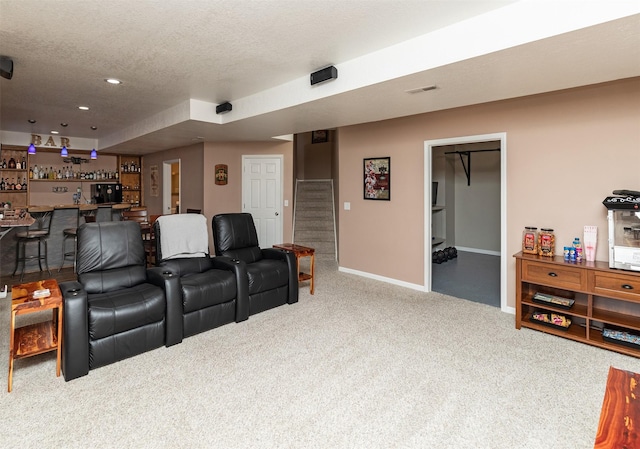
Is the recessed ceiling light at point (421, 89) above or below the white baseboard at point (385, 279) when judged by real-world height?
above

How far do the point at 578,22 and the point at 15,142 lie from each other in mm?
9297

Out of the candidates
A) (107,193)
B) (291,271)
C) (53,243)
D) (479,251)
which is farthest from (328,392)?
(107,193)

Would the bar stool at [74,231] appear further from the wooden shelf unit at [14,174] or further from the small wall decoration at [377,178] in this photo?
the small wall decoration at [377,178]

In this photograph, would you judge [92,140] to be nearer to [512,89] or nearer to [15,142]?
[15,142]

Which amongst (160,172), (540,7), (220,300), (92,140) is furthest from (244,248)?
A: (92,140)

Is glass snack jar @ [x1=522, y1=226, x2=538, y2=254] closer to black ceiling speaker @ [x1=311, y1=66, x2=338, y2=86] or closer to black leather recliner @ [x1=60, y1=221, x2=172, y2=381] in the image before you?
black ceiling speaker @ [x1=311, y1=66, x2=338, y2=86]

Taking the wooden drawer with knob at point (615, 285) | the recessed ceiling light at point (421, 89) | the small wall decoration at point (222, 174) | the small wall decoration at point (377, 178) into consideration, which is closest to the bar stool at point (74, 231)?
the small wall decoration at point (222, 174)

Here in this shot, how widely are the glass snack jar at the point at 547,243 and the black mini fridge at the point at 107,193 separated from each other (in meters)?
7.76

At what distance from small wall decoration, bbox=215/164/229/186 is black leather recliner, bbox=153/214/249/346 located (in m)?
2.92

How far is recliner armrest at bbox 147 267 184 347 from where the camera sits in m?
3.01

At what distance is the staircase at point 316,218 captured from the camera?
720 cm

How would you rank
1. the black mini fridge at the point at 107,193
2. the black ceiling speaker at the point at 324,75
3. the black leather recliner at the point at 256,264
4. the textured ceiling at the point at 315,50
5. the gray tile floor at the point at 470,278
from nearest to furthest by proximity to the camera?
the textured ceiling at the point at 315,50 → the black ceiling speaker at the point at 324,75 → the black leather recliner at the point at 256,264 → the gray tile floor at the point at 470,278 → the black mini fridge at the point at 107,193

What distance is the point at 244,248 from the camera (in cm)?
436

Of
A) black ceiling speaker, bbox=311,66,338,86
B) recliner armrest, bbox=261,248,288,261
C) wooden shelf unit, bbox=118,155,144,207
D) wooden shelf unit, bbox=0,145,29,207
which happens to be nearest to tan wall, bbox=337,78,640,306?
recliner armrest, bbox=261,248,288,261
